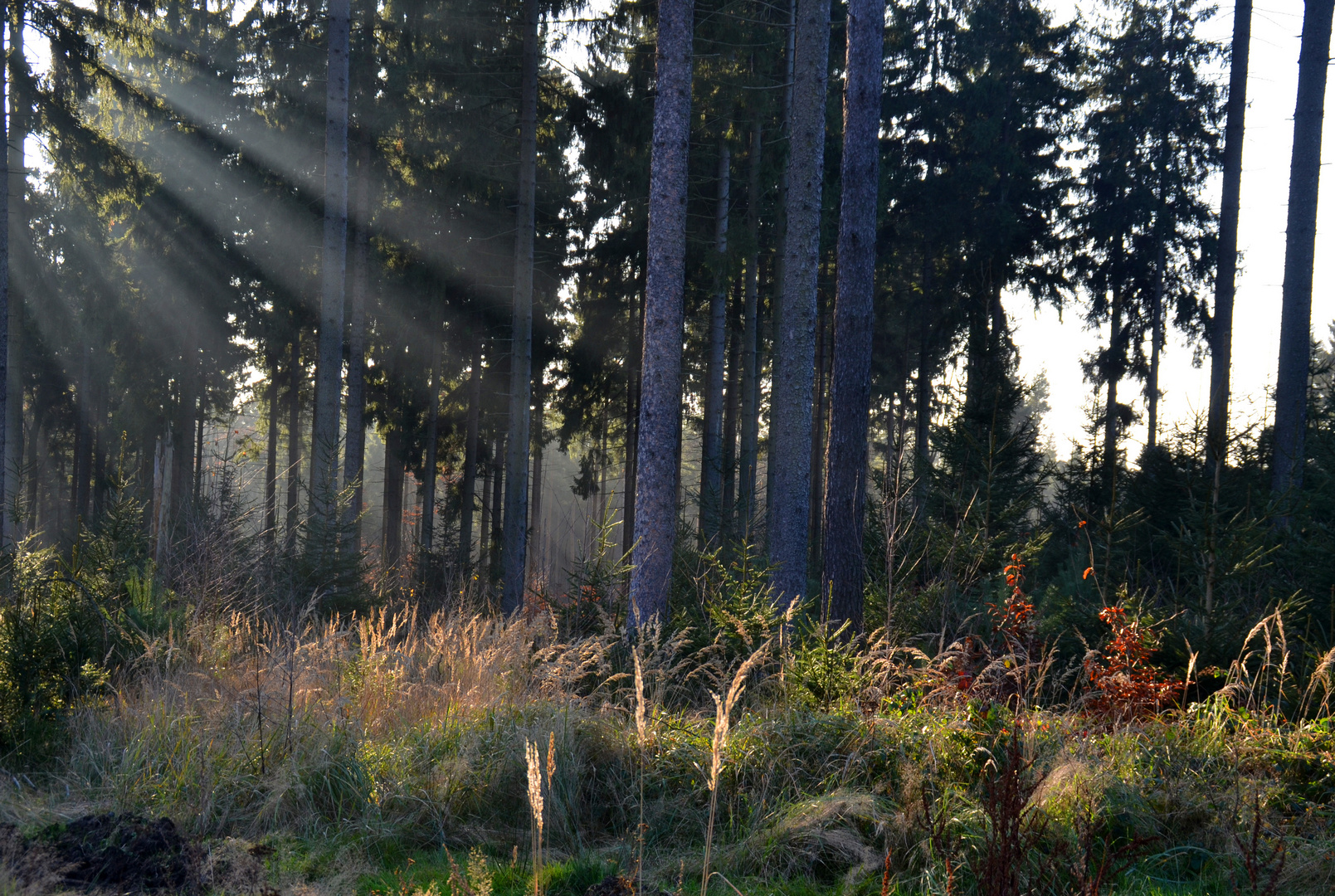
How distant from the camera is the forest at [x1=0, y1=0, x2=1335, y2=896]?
4.01 meters

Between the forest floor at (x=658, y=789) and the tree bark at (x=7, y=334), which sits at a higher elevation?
the tree bark at (x=7, y=334)

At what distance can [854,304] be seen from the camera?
8477 mm

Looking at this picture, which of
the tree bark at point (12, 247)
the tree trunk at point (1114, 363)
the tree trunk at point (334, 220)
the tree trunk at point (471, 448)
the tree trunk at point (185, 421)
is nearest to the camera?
the tree bark at point (12, 247)

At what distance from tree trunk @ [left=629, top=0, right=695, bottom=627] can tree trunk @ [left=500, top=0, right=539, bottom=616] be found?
584cm

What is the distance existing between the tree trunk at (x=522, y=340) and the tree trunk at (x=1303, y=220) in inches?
464

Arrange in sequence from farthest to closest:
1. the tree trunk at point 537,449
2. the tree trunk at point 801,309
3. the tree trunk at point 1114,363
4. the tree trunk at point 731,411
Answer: the tree trunk at point 537,449, the tree trunk at point 1114,363, the tree trunk at point 731,411, the tree trunk at point 801,309

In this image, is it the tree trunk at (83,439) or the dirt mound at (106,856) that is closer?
the dirt mound at (106,856)

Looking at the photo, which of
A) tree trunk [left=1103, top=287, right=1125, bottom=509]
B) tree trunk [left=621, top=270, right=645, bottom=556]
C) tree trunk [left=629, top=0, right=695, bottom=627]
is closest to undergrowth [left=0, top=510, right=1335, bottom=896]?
tree trunk [left=629, top=0, right=695, bottom=627]

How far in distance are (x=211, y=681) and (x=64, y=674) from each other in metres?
1.26

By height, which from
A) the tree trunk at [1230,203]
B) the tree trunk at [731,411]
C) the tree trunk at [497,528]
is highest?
the tree trunk at [1230,203]

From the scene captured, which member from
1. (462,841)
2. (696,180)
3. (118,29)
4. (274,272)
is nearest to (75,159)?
(118,29)

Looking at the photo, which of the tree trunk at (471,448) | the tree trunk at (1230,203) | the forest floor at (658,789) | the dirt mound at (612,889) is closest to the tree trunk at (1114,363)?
the tree trunk at (1230,203)

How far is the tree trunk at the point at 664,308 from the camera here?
8.34m

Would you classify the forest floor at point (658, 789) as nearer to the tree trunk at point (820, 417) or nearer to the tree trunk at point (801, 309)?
the tree trunk at point (801, 309)
